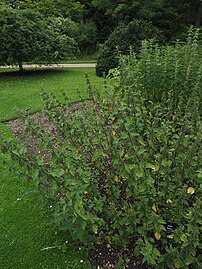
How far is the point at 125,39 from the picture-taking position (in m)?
9.36

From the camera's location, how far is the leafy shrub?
9188mm

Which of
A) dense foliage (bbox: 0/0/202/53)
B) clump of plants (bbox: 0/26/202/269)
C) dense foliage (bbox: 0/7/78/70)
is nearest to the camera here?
clump of plants (bbox: 0/26/202/269)

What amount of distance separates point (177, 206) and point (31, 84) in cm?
757

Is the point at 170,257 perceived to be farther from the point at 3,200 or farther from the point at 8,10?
the point at 8,10

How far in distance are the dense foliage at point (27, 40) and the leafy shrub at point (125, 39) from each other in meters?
1.77

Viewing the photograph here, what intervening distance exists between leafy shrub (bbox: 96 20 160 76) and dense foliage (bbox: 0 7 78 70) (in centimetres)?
177

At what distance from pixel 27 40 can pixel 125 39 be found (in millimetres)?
3145

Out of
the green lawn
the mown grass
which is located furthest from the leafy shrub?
the green lawn

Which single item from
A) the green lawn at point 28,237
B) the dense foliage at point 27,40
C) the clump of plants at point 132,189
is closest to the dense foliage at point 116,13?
the dense foliage at point 27,40

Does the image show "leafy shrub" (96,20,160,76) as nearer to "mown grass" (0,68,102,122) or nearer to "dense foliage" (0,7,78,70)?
"mown grass" (0,68,102,122)

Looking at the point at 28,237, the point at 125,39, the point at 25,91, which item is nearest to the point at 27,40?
the point at 25,91

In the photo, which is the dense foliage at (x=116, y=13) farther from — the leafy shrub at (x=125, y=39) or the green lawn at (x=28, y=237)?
the green lawn at (x=28, y=237)

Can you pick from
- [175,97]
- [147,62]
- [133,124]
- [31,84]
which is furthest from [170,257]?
[31,84]

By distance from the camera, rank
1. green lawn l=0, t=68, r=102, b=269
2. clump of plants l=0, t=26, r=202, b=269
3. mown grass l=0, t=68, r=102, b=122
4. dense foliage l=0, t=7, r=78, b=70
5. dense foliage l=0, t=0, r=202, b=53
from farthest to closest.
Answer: dense foliage l=0, t=0, r=202, b=53, dense foliage l=0, t=7, r=78, b=70, mown grass l=0, t=68, r=102, b=122, green lawn l=0, t=68, r=102, b=269, clump of plants l=0, t=26, r=202, b=269
